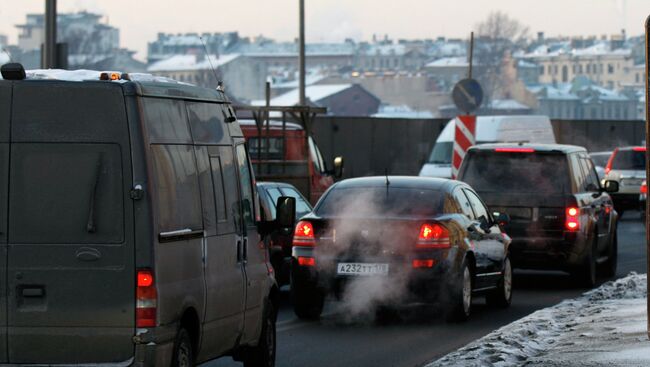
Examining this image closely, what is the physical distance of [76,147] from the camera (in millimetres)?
8922

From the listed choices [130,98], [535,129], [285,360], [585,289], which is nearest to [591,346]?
[285,360]

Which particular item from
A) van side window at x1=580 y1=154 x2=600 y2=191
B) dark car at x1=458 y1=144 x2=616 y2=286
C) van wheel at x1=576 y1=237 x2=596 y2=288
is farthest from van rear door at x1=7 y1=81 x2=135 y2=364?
van side window at x1=580 y1=154 x2=600 y2=191

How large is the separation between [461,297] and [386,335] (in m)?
1.14

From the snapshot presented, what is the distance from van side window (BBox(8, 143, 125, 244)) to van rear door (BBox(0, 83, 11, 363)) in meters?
0.04

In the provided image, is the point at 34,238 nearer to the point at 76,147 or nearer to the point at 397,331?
the point at 76,147

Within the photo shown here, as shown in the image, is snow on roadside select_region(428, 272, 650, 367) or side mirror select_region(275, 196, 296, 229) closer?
side mirror select_region(275, 196, 296, 229)

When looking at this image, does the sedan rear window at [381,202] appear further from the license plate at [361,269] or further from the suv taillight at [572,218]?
the suv taillight at [572,218]

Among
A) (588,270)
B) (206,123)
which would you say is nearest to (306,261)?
(588,270)

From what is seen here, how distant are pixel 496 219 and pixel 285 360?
217 inches

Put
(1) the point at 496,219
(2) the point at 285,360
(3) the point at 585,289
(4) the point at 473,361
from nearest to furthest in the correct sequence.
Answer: (4) the point at 473,361, (2) the point at 285,360, (1) the point at 496,219, (3) the point at 585,289

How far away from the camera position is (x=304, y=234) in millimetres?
15695

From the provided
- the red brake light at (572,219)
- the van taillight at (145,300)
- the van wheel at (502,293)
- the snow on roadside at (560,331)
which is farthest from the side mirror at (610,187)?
the van taillight at (145,300)

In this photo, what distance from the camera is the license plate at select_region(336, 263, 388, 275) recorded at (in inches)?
605

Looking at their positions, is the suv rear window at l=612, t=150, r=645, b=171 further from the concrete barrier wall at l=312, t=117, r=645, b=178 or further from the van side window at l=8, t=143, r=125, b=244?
the van side window at l=8, t=143, r=125, b=244
